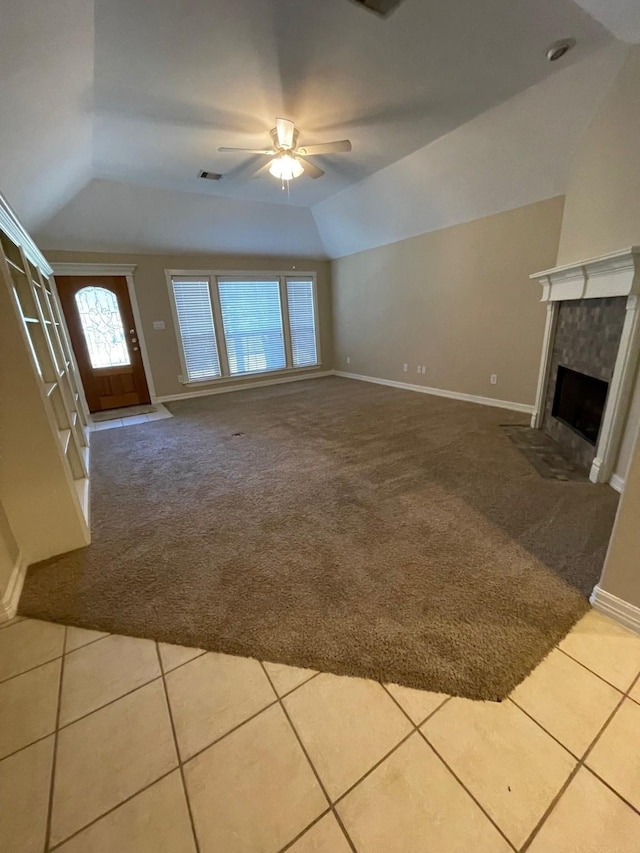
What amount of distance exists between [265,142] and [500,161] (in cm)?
A: 237

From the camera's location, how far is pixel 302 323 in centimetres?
679

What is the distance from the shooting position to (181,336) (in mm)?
5629

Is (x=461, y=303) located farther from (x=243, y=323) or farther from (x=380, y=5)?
(x=243, y=323)

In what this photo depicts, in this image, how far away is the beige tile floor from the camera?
870mm

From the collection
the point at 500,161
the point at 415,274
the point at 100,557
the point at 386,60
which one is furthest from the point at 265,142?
the point at 100,557

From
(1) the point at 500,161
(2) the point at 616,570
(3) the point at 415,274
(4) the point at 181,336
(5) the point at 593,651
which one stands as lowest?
(5) the point at 593,651

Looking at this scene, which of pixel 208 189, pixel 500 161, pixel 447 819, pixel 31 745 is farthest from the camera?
pixel 208 189

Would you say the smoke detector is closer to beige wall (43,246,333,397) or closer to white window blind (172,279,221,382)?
beige wall (43,246,333,397)

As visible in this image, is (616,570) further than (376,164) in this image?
No

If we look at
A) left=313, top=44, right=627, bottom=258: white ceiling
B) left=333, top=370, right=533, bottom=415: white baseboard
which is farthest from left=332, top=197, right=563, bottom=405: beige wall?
left=313, top=44, right=627, bottom=258: white ceiling

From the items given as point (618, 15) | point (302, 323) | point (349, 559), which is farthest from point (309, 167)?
point (302, 323)

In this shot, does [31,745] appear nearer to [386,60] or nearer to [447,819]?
[447,819]

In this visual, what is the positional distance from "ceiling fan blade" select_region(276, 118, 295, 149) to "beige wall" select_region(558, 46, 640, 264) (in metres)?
2.34

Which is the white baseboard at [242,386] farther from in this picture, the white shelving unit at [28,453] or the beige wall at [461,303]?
the white shelving unit at [28,453]
